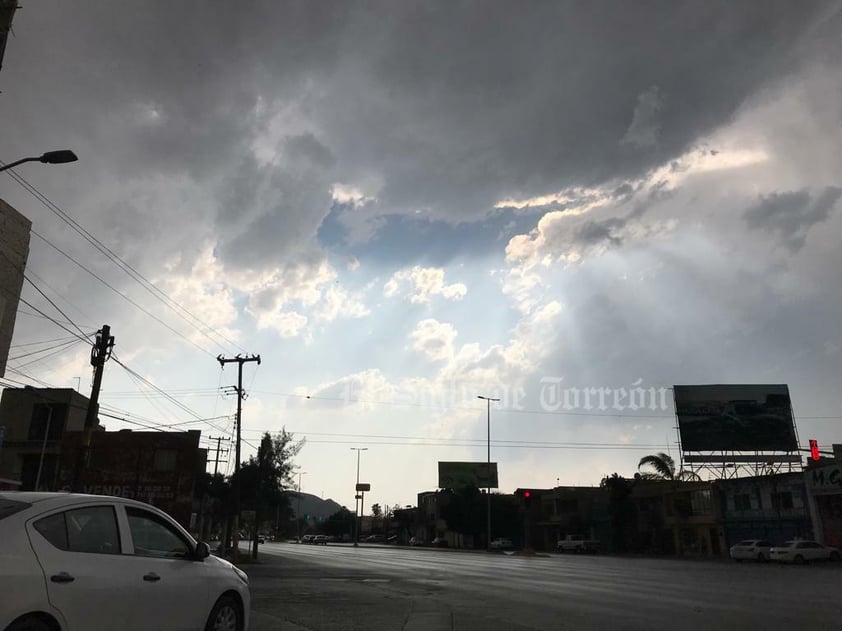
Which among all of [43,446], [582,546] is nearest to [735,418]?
[582,546]

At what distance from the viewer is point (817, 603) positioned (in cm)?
1321

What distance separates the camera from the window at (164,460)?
46.5 metres

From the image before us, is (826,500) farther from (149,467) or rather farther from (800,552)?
(149,467)

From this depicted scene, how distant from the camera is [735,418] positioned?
2164 inches

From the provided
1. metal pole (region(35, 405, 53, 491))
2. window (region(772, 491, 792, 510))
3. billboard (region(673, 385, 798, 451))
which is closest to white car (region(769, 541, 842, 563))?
window (region(772, 491, 792, 510))

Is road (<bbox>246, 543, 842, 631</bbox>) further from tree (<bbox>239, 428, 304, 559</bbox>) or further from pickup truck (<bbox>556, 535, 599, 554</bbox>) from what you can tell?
pickup truck (<bbox>556, 535, 599, 554</bbox>)

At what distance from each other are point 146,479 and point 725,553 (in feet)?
147

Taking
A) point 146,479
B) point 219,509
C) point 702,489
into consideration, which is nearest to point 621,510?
point 702,489

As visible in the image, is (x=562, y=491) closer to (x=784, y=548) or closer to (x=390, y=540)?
(x=784, y=548)

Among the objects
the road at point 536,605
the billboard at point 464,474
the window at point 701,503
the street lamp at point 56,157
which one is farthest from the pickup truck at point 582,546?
the street lamp at point 56,157

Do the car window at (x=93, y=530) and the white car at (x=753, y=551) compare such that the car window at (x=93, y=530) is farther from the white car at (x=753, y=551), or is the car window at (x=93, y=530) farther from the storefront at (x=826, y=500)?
the storefront at (x=826, y=500)

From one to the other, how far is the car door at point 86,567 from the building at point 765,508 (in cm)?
4990

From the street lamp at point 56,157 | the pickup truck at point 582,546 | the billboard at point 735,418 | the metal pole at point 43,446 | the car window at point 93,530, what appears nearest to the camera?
the car window at point 93,530

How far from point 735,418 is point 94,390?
50.6 meters
